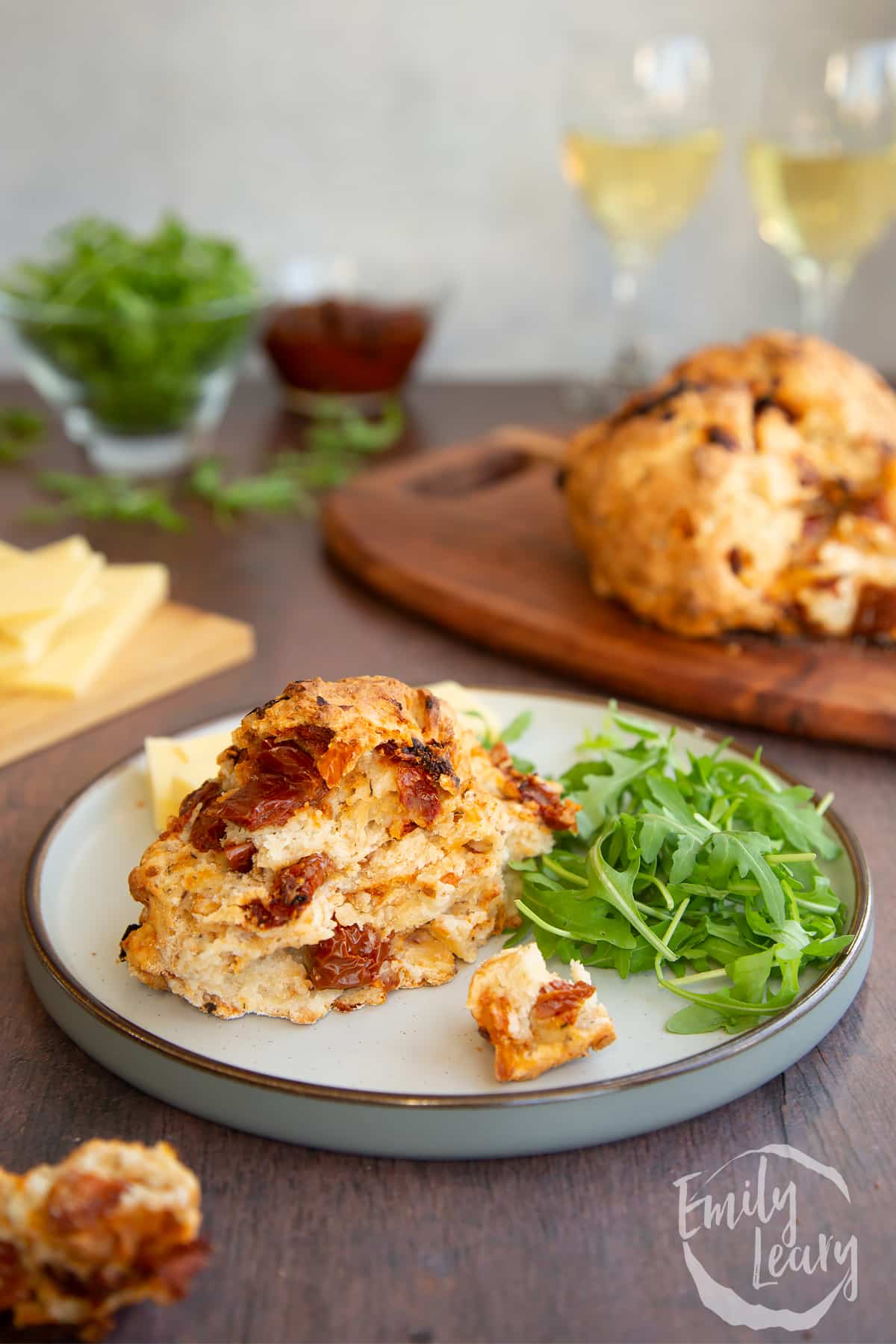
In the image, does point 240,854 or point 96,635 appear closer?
point 240,854

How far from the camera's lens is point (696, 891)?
1.29 meters

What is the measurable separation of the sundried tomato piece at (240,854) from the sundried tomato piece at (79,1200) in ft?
1.07

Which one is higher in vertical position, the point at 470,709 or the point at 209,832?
the point at 209,832

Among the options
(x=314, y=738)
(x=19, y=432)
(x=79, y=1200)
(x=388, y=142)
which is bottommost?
(x=19, y=432)

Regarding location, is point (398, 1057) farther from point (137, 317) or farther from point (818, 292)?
point (818, 292)

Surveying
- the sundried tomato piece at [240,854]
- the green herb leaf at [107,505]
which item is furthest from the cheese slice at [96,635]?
the sundried tomato piece at [240,854]

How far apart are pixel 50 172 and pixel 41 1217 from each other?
3511 mm


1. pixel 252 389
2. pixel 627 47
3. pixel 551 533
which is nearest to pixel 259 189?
pixel 252 389

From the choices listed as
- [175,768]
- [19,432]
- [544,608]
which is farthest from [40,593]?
[19,432]

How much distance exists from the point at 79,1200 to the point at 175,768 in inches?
25.8

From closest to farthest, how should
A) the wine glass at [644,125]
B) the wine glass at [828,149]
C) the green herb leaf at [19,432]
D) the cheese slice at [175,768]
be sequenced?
the cheese slice at [175,768] < the wine glass at [828,149] < the wine glass at [644,125] < the green herb leaf at [19,432]

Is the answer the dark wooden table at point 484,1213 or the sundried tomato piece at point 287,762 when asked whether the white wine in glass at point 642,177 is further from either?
the sundried tomato piece at point 287,762

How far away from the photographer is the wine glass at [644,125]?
2867mm

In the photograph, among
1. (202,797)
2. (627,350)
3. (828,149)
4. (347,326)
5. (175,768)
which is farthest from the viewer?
(627,350)
